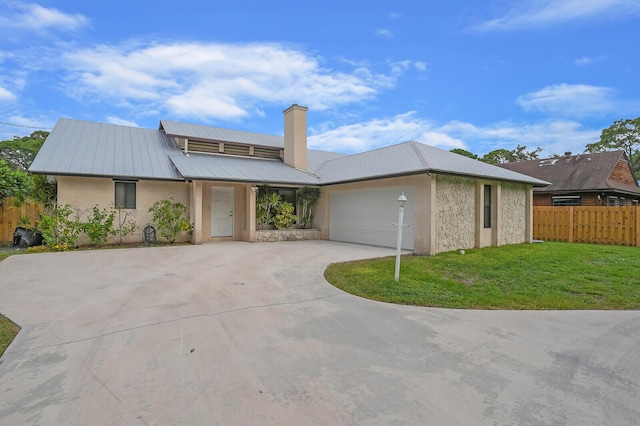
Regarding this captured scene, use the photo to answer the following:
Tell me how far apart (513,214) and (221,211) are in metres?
12.0

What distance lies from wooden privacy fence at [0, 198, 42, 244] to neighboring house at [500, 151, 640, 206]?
25.5 metres

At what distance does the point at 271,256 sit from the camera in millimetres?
9609

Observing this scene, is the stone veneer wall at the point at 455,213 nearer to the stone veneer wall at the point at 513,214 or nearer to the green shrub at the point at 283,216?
the stone veneer wall at the point at 513,214

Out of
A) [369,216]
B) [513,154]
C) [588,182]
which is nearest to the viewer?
[369,216]

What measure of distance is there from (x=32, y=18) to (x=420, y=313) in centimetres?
1491

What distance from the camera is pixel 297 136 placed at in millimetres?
16266

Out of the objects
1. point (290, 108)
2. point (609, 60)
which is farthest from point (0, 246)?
point (609, 60)

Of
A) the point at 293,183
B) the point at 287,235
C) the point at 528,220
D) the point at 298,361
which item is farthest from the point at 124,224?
the point at 528,220

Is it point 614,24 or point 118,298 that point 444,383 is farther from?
point 614,24

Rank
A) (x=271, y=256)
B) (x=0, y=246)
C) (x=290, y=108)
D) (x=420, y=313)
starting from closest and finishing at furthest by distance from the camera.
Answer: (x=420, y=313), (x=271, y=256), (x=0, y=246), (x=290, y=108)

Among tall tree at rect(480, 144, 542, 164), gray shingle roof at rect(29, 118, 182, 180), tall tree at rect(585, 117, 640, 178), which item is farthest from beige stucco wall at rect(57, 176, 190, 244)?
tall tree at rect(585, 117, 640, 178)

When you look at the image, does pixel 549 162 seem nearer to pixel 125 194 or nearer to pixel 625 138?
pixel 625 138

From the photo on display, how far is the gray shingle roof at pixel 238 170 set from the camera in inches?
483

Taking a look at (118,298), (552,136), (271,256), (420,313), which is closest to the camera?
(420,313)
